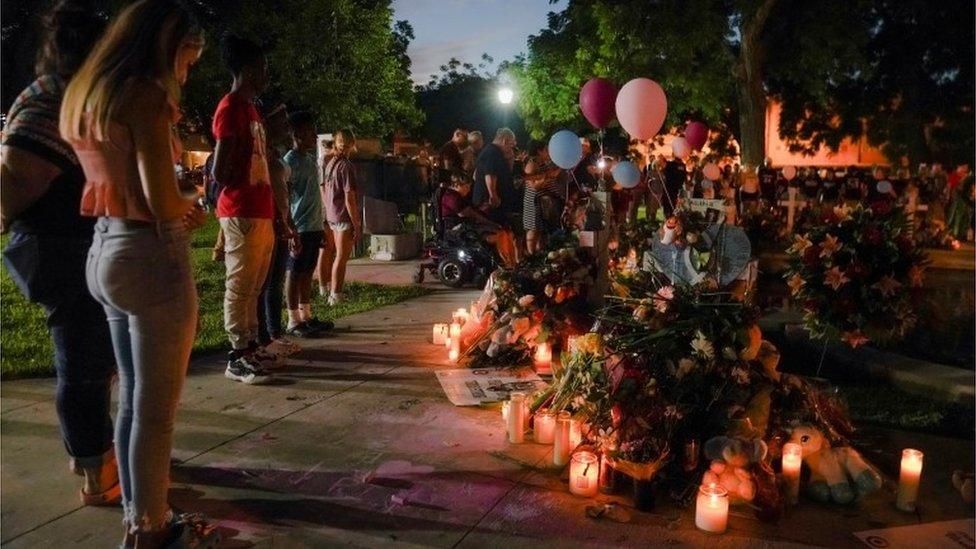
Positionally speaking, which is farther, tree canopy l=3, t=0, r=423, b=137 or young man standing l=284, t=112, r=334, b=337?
tree canopy l=3, t=0, r=423, b=137

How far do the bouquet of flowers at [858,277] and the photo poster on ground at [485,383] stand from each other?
179 cm

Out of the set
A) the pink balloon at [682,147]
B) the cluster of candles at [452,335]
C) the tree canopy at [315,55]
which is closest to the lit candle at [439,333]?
the cluster of candles at [452,335]

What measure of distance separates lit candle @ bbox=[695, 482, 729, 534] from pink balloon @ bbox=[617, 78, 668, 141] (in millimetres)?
3903

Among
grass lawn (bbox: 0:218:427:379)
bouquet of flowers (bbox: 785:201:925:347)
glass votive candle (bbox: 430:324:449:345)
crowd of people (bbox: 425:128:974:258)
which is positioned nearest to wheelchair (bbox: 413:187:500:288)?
crowd of people (bbox: 425:128:974:258)

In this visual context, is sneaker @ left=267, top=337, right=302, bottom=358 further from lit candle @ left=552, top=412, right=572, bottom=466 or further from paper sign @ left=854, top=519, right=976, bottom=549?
paper sign @ left=854, top=519, right=976, bottom=549

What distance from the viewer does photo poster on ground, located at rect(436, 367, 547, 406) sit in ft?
14.9

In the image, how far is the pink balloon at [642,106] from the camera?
6.08m

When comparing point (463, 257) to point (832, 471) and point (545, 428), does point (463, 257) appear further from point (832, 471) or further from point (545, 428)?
point (832, 471)

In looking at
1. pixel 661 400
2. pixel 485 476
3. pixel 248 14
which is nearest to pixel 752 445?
pixel 661 400

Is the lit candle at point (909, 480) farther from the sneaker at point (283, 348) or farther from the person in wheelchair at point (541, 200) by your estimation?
the person in wheelchair at point (541, 200)

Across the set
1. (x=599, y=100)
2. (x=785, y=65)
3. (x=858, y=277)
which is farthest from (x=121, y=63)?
(x=785, y=65)

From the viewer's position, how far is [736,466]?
308cm

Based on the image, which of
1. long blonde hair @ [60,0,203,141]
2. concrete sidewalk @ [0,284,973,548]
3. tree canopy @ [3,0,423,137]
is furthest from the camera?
tree canopy @ [3,0,423,137]

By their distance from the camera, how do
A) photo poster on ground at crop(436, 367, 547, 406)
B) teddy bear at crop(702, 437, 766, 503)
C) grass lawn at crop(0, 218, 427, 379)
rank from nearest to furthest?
teddy bear at crop(702, 437, 766, 503), photo poster on ground at crop(436, 367, 547, 406), grass lawn at crop(0, 218, 427, 379)
